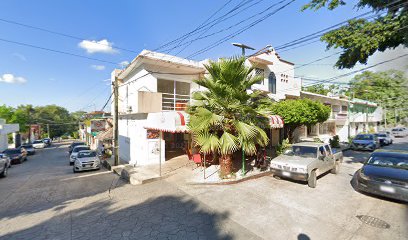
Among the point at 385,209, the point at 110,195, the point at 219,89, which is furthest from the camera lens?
the point at 219,89

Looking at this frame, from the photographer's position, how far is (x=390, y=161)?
7.07 meters

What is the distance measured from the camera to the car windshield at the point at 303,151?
8.46 metres

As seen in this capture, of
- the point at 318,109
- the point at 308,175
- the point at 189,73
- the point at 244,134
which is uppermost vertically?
the point at 189,73

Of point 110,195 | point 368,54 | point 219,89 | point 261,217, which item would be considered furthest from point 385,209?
point 110,195

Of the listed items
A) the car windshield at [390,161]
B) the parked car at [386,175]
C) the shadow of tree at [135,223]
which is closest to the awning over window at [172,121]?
the shadow of tree at [135,223]

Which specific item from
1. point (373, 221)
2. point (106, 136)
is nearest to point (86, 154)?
point (106, 136)

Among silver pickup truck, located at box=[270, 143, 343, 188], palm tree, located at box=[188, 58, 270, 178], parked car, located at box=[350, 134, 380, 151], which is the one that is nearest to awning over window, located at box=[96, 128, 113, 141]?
palm tree, located at box=[188, 58, 270, 178]

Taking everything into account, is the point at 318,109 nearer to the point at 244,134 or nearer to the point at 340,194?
the point at 340,194

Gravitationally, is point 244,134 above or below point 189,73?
below

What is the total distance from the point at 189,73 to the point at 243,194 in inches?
389

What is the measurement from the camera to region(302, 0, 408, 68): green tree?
29.2ft

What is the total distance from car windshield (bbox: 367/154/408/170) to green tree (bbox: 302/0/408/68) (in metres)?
5.67

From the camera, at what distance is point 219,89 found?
8.21 metres

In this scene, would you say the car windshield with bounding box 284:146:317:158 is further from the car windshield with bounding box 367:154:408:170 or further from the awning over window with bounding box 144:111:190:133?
the awning over window with bounding box 144:111:190:133
